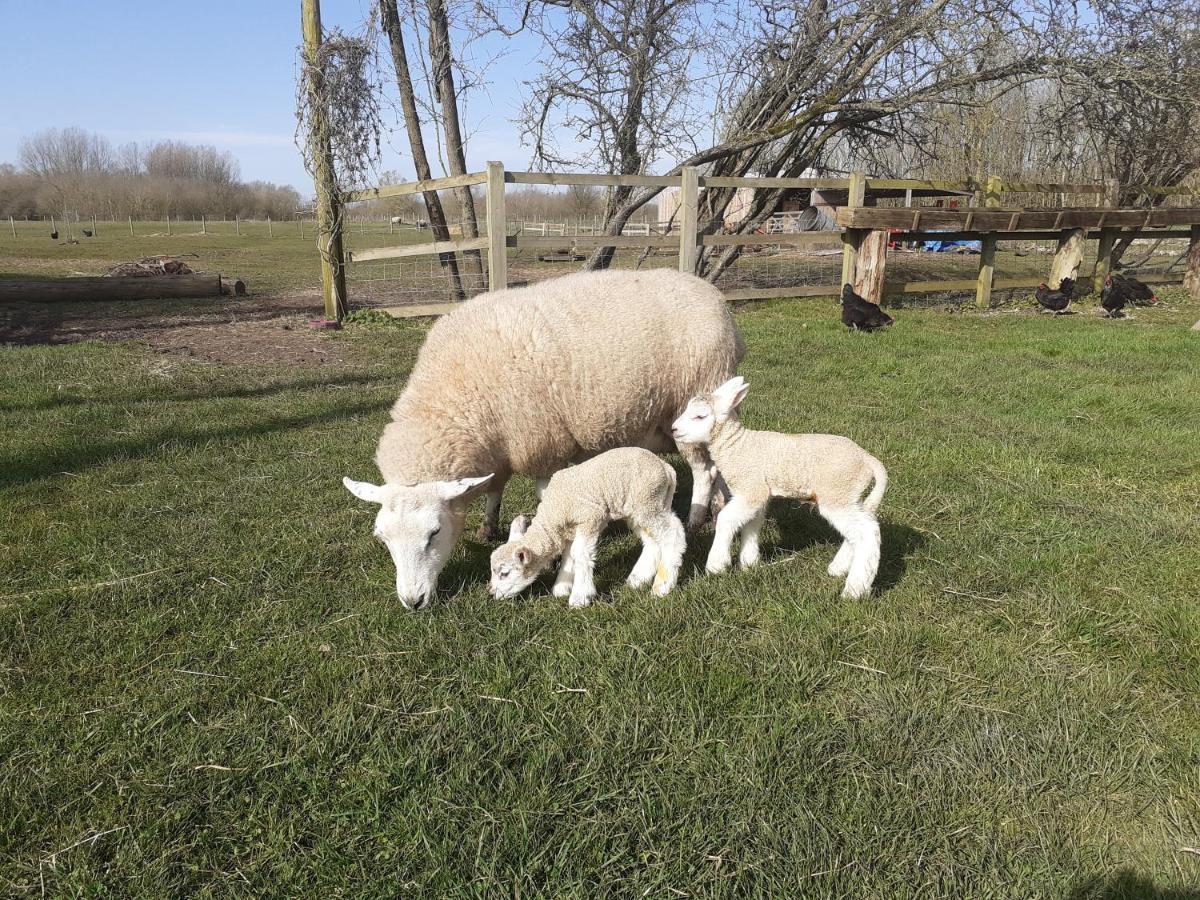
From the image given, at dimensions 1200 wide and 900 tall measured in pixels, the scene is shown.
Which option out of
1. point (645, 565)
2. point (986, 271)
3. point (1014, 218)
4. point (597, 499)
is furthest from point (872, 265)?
point (597, 499)

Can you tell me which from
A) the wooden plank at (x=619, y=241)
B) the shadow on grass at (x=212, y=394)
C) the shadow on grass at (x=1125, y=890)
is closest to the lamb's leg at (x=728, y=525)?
the shadow on grass at (x=1125, y=890)

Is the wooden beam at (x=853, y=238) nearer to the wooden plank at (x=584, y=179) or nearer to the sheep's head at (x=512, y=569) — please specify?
the wooden plank at (x=584, y=179)

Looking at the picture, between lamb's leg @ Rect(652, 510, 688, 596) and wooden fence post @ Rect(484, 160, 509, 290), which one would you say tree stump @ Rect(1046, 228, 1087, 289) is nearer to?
wooden fence post @ Rect(484, 160, 509, 290)

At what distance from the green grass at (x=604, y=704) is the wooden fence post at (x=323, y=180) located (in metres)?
6.38

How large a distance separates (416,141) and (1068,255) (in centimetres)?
1089

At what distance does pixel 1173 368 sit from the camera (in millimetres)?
7906

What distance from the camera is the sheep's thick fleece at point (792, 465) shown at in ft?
11.0

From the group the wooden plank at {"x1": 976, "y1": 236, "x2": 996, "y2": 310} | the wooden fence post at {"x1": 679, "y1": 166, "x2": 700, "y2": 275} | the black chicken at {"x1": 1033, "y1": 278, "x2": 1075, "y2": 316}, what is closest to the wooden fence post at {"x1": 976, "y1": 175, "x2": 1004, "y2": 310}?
the wooden plank at {"x1": 976, "y1": 236, "x2": 996, "y2": 310}

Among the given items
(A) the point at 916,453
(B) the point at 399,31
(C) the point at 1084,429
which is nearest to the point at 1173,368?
(C) the point at 1084,429

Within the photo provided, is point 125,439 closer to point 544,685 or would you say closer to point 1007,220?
point 544,685

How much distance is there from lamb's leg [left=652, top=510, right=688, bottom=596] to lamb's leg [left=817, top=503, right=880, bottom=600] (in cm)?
66

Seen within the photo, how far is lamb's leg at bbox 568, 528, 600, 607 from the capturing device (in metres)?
3.40

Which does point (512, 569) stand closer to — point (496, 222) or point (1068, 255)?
point (496, 222)

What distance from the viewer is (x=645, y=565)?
359cm
